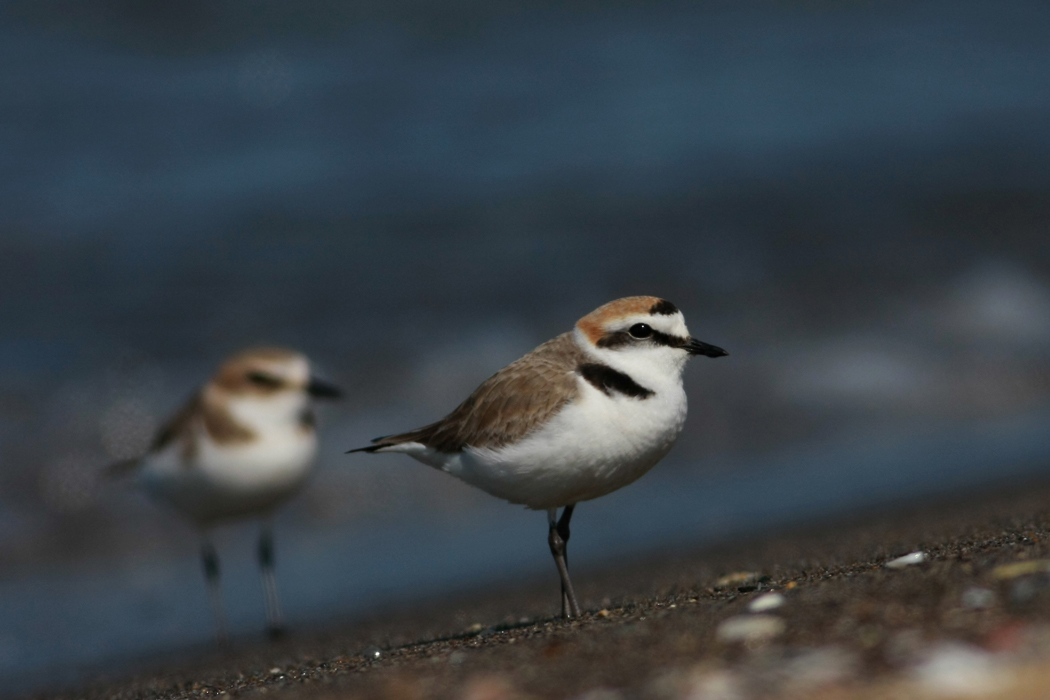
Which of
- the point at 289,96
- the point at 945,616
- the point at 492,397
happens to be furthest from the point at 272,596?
the point at 289,96

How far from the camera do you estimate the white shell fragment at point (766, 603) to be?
3954 mm

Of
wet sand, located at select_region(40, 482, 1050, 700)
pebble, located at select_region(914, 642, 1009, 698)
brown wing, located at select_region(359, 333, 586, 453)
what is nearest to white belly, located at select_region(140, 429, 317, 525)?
wet sand, located at select_region(40, 482, 1050, 700)

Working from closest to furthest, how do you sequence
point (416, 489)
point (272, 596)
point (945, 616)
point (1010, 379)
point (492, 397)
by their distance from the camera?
point (945, 616) → point (492, 397) → point (272, 596) → point (416, 489) → point (1010, 379)

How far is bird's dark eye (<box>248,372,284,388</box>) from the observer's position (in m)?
8.13

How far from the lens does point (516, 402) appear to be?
5.10 metres

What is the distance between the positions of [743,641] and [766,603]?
1.63 feet

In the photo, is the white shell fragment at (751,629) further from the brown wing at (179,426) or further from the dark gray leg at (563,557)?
the brown wing at (179,426)

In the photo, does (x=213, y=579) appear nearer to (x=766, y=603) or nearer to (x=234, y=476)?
(x=234, y=476)

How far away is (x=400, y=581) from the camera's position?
7812 mm

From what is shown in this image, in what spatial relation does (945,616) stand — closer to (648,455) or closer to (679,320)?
(648,455)

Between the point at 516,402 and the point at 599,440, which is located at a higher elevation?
the point at 516,402

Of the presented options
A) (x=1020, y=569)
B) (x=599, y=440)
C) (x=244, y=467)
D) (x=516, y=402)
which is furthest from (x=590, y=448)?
(x=244, y=467)

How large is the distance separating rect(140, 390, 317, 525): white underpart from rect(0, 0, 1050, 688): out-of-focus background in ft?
2.10

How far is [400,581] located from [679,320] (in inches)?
133
